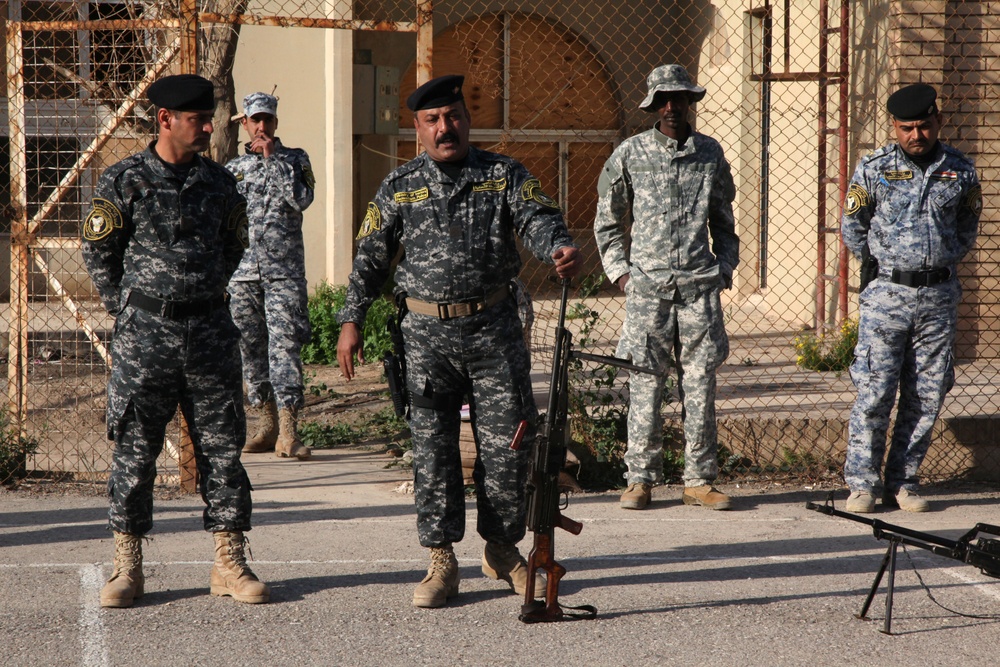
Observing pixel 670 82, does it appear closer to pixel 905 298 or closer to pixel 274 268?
pixel 905 298

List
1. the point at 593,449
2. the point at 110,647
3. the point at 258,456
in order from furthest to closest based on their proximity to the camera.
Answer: the point at 258,456 → the point at 593,449 → the point at 110,647

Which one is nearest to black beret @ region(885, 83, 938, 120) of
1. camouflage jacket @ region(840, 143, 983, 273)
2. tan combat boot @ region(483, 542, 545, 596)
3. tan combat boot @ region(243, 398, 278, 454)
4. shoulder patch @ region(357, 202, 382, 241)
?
camouflage jacket @ region(840, 143, 983, 273)

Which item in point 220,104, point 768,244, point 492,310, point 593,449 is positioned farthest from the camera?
point 768,244

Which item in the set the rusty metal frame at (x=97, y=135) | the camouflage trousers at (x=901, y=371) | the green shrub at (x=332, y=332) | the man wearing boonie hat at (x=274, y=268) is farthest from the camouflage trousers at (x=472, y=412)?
the green shrub at (x=332, y=332)

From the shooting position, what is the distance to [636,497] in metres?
6.28

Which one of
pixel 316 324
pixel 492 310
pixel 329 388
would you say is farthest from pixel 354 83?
pixel 492 310

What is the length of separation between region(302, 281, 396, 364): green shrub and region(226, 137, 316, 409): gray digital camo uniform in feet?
9.38

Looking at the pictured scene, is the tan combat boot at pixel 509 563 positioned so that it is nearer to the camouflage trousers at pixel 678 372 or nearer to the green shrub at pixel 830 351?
the camouflage trousers at pixel 678 372

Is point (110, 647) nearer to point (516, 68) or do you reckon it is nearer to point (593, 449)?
point (593, 449)

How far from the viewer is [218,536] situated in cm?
482

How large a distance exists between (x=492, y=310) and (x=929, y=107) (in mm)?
2765

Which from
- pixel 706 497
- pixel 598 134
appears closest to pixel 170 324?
pixel 706 497

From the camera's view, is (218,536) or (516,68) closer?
(218,536)

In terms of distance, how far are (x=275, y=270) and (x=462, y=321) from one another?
290 centimetres
